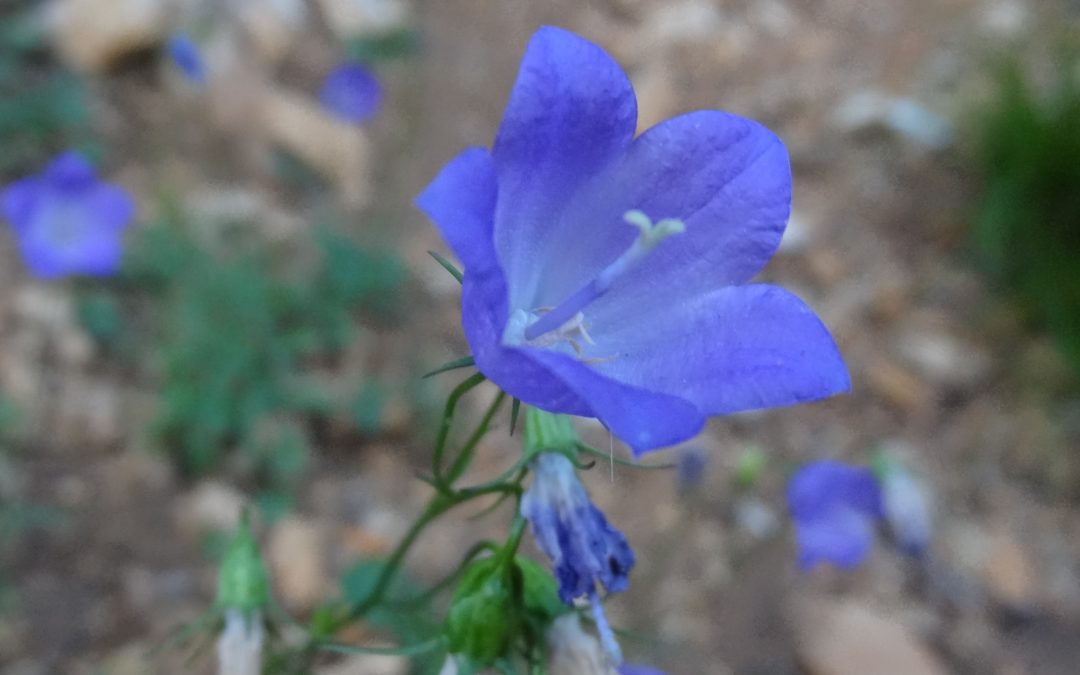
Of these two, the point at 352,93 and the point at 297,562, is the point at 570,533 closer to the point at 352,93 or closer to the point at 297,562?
the point at 297,562

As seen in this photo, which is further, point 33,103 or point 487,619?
point 33,103

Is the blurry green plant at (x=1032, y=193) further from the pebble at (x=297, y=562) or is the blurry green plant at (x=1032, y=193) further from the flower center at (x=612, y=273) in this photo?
the flower center at (x=612, y=273)

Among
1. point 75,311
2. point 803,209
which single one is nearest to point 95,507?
point 75,311

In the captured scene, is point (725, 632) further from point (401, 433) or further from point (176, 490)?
point (176, 490)

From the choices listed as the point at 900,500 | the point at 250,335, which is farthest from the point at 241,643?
the point at 250,335

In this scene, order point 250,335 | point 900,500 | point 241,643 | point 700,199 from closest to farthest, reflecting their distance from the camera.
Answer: point 700,199, point 241,643, point 900,500, point 250,335

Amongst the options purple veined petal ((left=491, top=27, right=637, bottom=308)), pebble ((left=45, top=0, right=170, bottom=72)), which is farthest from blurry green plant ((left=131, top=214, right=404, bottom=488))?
purple veined petal ((left=491, top=27, right=637, bottom=308))
